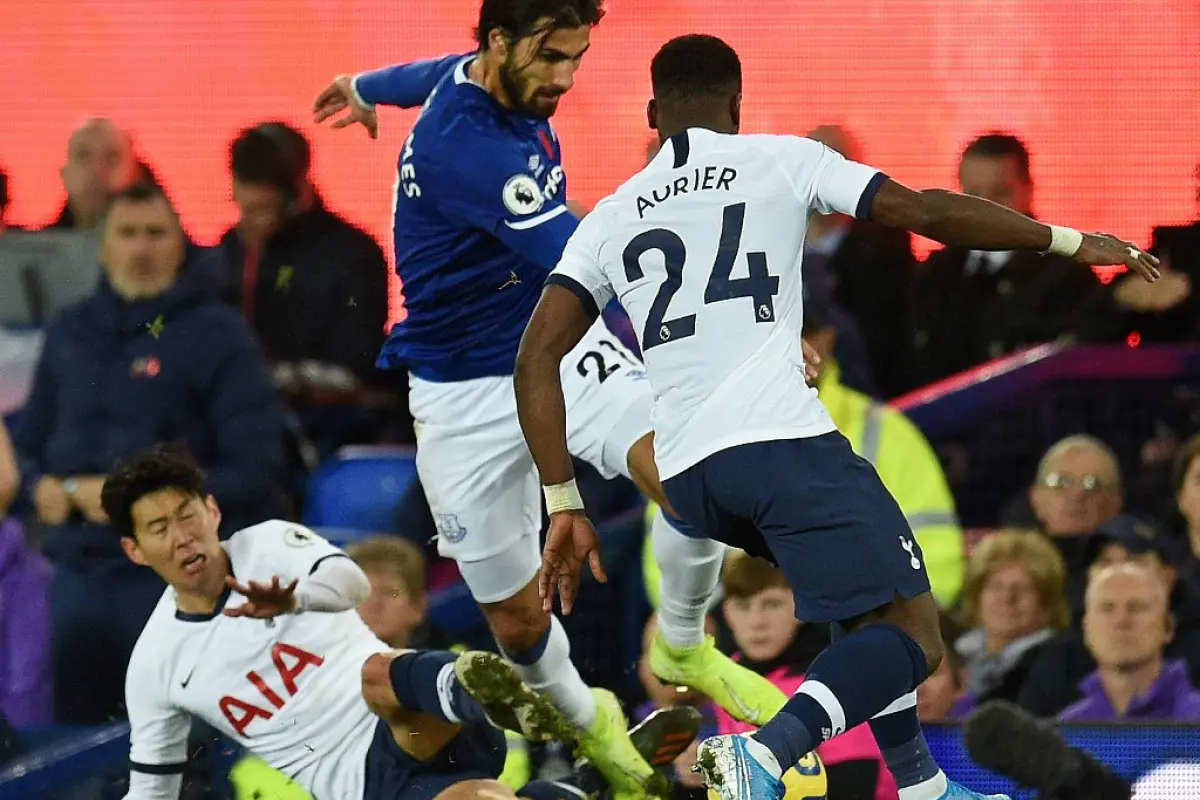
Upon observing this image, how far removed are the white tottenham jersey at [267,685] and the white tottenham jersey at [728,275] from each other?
4.67ft

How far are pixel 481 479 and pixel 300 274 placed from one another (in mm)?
1586

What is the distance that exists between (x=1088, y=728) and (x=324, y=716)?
70.6 inches

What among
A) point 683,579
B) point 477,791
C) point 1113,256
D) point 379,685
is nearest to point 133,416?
point 379,685

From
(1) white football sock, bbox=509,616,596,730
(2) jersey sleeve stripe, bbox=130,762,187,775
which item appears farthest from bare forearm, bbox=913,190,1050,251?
(2) jersey sleeve stripe, bbox=130,762,187,775

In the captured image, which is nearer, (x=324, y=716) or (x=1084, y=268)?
(x=324, y=716)

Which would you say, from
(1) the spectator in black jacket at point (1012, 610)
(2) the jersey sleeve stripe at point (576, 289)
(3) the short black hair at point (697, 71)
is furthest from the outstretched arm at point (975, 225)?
(1) the spectator in black jacket at point (1012, 610)

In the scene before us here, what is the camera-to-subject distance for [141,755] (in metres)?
5.34

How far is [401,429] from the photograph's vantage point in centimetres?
671

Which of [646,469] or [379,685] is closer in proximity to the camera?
[646,469]

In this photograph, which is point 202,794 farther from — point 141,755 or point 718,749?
point 718,749

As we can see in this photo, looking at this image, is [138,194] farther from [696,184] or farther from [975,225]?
[975,225]

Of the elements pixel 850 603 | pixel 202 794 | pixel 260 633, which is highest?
pixel 850 603

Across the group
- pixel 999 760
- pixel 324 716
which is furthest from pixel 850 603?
pixel 324 716

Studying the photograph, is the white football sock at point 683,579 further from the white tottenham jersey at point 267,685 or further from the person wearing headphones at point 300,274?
the person wearing headphones at point 300,274
